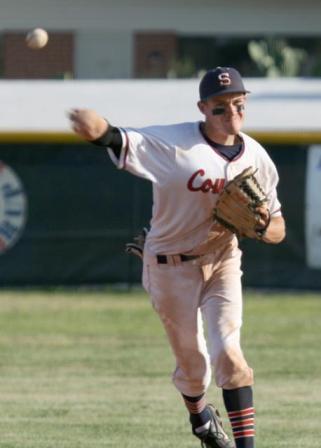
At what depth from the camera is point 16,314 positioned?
13.9m

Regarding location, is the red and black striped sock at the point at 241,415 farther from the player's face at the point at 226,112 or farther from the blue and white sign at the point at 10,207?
the blue and white sign at the point at 10,207

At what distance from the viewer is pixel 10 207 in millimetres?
15516

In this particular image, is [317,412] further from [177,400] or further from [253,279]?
[253,279]

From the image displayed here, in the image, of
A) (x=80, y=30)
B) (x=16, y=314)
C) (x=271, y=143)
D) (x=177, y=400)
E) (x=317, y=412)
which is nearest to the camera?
(x=317, y=412)

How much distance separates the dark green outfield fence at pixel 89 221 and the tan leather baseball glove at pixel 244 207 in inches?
351

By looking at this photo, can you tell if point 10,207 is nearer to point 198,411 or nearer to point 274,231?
point 198,411

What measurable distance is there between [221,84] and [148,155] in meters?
0.49

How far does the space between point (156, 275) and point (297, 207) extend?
8.88m

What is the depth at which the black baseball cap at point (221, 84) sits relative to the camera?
6.38 meters

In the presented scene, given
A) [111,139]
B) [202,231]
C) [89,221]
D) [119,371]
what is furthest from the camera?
[89,221]

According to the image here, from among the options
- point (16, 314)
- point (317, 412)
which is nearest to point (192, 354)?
point (317, 412)

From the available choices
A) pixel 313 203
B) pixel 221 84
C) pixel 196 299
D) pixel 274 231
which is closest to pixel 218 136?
pixel 221 84

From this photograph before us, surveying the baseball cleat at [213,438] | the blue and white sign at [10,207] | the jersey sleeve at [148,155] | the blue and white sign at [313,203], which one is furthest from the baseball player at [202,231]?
the blue and white sign at [10,207]

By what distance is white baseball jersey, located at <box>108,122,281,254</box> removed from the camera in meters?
6.38
